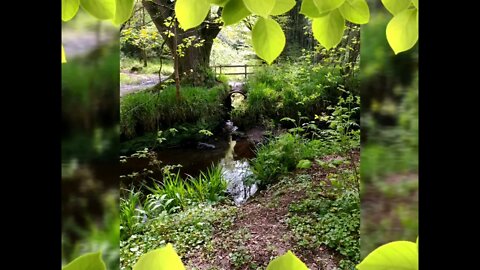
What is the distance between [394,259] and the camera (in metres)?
0.13

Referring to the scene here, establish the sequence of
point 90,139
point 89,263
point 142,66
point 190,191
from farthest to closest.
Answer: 1. point 142,66
2. point 190,191
3. point 90,139
4. point 89,263

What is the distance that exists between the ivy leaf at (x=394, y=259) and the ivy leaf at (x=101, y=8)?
167mm

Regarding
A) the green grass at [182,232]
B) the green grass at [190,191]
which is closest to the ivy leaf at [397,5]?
the green grass at [182,232]

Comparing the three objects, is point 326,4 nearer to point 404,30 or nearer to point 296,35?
point 404,30

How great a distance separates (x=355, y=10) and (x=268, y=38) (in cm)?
8

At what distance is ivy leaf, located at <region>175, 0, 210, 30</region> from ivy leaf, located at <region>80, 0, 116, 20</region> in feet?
0.16

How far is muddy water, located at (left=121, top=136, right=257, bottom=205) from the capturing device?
3828 mm

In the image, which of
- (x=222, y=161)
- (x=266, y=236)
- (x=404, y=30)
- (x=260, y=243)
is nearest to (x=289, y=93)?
(x=222, y=161)

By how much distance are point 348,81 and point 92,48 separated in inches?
170

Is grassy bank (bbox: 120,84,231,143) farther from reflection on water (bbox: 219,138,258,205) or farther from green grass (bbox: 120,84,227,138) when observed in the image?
reflection on water (bbox: 219,138,258,205)

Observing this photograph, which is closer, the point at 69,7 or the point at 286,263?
the point at 286,263

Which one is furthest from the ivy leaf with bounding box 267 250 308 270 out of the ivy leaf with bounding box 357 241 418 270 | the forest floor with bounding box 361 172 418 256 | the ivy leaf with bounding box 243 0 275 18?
the forest floor with bounding box 361 172 418 256
